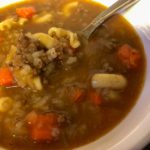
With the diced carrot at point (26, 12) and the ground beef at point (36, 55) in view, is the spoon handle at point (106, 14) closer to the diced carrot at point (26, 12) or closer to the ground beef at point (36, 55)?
the ground beef at point (36, 55)

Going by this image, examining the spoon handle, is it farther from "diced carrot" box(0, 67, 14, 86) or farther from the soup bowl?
"diced carrot" box(0, 67, 14, 86)

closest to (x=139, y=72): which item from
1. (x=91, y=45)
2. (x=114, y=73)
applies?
(x=114, y=73)

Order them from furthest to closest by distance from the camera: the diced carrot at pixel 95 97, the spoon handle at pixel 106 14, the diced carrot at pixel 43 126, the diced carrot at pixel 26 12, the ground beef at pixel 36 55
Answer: the diced carrot at pixel 26 12 → the spoon handle at pixel 106 14 → the ground beef at pixel 36 55 → the diced carrot at pixel 95 97 → the diced carrot at pixel 43 126

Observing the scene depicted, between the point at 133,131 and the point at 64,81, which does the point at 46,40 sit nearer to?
the point at 64,81

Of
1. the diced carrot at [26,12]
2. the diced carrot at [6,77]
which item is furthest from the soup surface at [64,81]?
the diced carrot at [26,12]

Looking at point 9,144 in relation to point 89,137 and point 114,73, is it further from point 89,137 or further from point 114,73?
point 114,73

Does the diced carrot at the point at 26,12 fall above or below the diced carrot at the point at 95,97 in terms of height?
above

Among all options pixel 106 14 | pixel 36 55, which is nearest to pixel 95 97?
pixel 36 55
